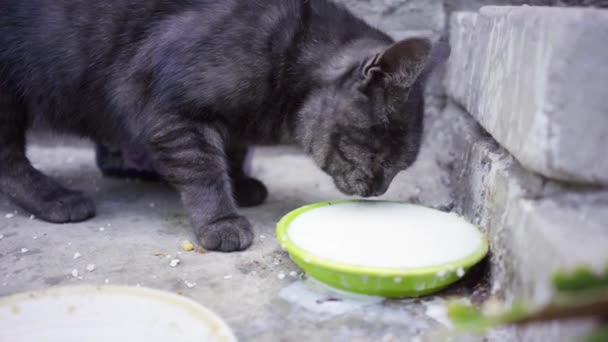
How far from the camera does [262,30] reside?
1642 millimetres

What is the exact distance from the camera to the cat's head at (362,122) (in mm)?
1479

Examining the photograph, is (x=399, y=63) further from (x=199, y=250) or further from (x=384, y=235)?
(x=199, y=250)

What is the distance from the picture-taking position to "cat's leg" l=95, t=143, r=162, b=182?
222 centimetres

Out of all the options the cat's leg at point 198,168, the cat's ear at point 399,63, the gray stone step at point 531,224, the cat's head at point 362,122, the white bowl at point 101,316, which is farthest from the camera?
the cat's leg at point 198,168

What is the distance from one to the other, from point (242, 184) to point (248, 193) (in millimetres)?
47

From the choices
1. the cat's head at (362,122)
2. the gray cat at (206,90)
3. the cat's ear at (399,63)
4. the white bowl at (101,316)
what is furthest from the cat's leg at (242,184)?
the white bowl at (101,316)

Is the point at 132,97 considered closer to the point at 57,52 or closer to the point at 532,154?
the point at 57,52

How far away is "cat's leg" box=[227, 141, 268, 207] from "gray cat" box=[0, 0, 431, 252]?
0.12 meters

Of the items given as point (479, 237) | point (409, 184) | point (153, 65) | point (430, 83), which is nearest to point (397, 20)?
point (430, 83)

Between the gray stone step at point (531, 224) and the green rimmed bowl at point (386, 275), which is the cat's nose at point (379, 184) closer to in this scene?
the gray stone step at point (531, 224)

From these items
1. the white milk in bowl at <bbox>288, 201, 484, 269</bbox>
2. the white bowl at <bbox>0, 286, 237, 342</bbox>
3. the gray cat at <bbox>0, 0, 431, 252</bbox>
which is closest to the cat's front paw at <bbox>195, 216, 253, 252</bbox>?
the gray cat at <bbox>0, 0, 431, 252</bbox>

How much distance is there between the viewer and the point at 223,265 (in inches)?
56.4

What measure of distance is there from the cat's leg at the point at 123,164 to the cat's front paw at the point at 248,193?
0.42 metres

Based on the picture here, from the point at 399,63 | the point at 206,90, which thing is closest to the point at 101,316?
the point at 206,90
